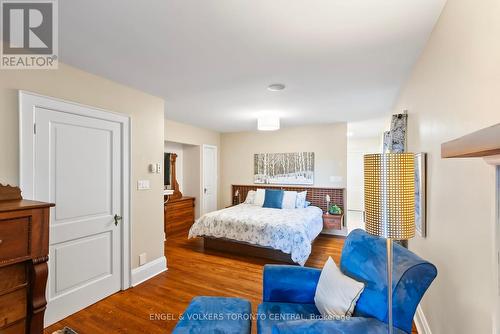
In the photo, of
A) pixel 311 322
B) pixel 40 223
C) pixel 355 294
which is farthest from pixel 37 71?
pixel 355 294

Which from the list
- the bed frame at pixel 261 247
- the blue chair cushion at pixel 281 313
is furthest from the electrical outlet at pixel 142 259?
the blue chair cushion at pixel 281 313

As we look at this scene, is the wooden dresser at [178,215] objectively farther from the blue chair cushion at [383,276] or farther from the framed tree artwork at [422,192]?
the framed tree artwork at [422,192]

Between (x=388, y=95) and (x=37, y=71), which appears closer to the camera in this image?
(x=37, y=71)

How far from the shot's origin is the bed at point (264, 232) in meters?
3.45

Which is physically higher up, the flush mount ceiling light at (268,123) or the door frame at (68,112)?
the flush mount ceiling light at (268,123)

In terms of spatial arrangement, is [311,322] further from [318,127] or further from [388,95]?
[318,127]

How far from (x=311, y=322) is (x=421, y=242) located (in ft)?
4.88

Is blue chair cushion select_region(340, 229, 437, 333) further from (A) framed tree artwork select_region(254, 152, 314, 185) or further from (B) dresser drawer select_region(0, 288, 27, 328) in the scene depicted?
(A) framed tree artwork select_region(254, 152, 314, 185)

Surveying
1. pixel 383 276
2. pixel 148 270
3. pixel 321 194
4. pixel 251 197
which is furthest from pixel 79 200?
pixel 321 194

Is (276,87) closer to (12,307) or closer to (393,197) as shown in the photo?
Result: (393,197)

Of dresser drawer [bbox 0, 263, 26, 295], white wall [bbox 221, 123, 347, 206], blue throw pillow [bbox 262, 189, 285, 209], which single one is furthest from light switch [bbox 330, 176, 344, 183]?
dresser drawer [bbox 0, 263, 26, 295]

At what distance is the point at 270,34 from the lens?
172 centimetres

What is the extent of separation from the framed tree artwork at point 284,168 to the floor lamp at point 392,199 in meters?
4.04

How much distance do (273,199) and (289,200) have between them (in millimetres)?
335
